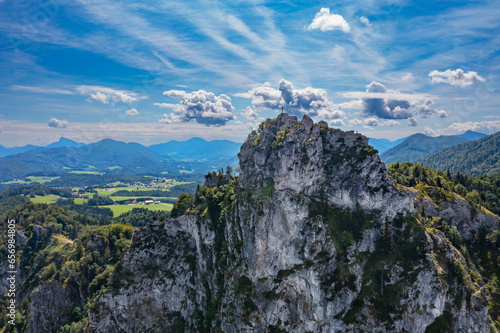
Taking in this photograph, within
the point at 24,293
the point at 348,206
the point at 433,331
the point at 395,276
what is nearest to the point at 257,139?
the point at 348,206

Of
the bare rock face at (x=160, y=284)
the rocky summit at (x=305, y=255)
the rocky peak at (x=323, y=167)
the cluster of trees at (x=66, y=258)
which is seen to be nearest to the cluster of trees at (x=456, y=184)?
the rocky summit at (x=305, y=255)

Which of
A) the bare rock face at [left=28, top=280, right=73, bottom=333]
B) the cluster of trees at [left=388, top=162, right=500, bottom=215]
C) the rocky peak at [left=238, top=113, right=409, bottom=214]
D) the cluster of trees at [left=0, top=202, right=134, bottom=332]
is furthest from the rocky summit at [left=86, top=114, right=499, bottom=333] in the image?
the bare rock face at [left=28, top=280, right=73, bottom=333]

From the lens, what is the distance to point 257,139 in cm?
7981

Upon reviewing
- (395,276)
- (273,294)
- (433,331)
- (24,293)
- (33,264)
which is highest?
(395,276)

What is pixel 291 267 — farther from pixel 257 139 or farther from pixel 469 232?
pixel 469 232

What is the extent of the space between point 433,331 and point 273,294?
130 ft

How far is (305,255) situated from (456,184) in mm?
86861

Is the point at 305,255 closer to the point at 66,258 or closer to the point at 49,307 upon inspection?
the point at 49,307

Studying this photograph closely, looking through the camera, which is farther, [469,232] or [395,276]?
[469,232]

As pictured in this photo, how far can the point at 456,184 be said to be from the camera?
105625 millimetres

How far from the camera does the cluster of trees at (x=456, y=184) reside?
95.1m

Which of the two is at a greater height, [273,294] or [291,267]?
[291,267]

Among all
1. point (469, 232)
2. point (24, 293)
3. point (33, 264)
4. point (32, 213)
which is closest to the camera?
point (469, 232)

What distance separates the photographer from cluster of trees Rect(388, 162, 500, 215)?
95.1 m
